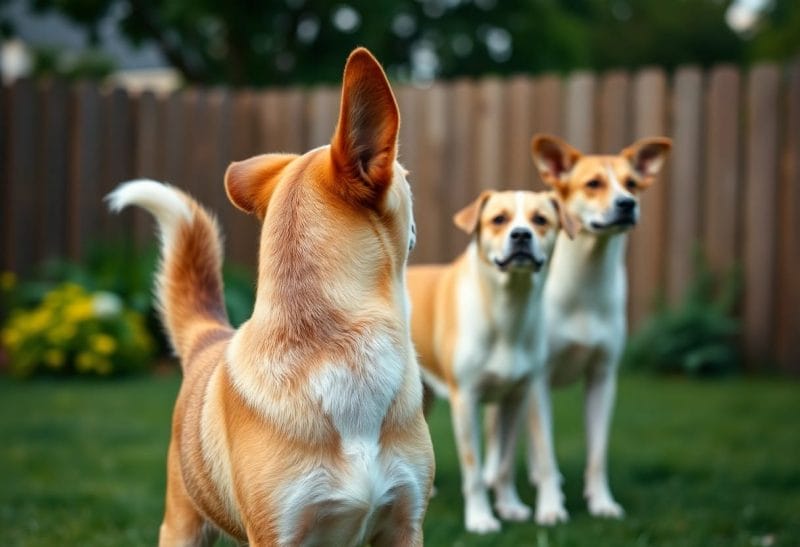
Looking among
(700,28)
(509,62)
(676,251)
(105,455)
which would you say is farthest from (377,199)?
(700,28)

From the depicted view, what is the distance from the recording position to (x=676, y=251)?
923 cm

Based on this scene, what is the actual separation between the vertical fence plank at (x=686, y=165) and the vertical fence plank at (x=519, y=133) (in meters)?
1.33

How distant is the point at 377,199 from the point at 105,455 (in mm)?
4413

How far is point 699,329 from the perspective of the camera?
8.98 metres

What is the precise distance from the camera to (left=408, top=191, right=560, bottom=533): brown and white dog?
16.1ft

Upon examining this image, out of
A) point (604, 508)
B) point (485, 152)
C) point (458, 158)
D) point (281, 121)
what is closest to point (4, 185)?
point (281, 121)

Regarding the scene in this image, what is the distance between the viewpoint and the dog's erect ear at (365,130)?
2.45 meters

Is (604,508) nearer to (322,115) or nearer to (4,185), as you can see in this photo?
(322,115)

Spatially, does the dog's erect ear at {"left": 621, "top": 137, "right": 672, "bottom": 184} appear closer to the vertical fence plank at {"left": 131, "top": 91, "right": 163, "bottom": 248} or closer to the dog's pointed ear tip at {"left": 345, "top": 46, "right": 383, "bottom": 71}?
the dog's pointed ear tip at {"left": 345, "top": 46, "right": 383, "bottom": 71}

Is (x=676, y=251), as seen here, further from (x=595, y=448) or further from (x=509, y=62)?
(x=509, y=62)

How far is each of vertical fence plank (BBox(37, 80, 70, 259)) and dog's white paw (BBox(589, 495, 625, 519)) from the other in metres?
7.21

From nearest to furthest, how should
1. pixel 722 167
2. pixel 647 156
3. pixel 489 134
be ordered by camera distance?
pixel 647 156
pixel 722 167
pixel 489 134

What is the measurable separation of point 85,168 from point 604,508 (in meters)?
7.31

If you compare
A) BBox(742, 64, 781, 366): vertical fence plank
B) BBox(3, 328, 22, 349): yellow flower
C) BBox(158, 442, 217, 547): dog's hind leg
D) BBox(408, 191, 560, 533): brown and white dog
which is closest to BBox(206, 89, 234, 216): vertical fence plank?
BBox(3, 328, 22, 349): yellow flower
